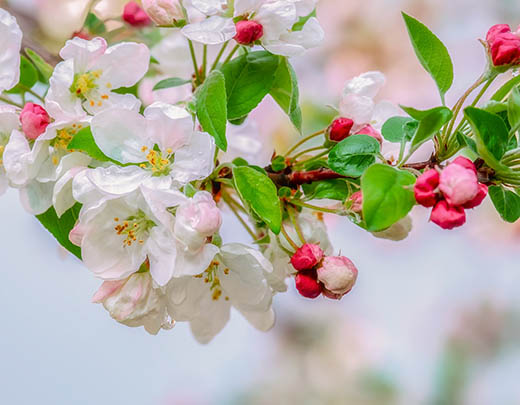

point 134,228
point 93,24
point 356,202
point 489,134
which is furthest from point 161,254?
point 93,24

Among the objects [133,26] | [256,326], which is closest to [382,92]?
[133,26]

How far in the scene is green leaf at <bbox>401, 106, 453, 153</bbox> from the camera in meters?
0.46

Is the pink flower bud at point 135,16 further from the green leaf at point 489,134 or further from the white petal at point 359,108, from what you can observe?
the green leaf at point 489,134

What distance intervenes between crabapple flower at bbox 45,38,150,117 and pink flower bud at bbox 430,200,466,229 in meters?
0.27

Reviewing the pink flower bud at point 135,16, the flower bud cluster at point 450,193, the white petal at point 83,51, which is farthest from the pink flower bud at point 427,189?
the pink flower bud at point 135,16

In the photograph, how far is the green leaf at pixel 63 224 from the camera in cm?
56

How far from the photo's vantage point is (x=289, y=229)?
0.60m

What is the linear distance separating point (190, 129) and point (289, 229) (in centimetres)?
15

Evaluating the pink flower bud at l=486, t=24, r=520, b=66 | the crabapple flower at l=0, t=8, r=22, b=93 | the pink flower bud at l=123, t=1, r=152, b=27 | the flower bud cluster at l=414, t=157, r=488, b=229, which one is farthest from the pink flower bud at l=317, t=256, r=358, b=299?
the pink flower bud at l=123, t=1, r=152, b=27

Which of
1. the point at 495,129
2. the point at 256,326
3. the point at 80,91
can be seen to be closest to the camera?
the point at 495,129

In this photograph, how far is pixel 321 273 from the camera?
1.67ft

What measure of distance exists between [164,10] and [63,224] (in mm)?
210

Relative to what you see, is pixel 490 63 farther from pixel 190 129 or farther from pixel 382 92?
pixel 382 92

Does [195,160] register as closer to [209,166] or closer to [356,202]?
[209,166]
